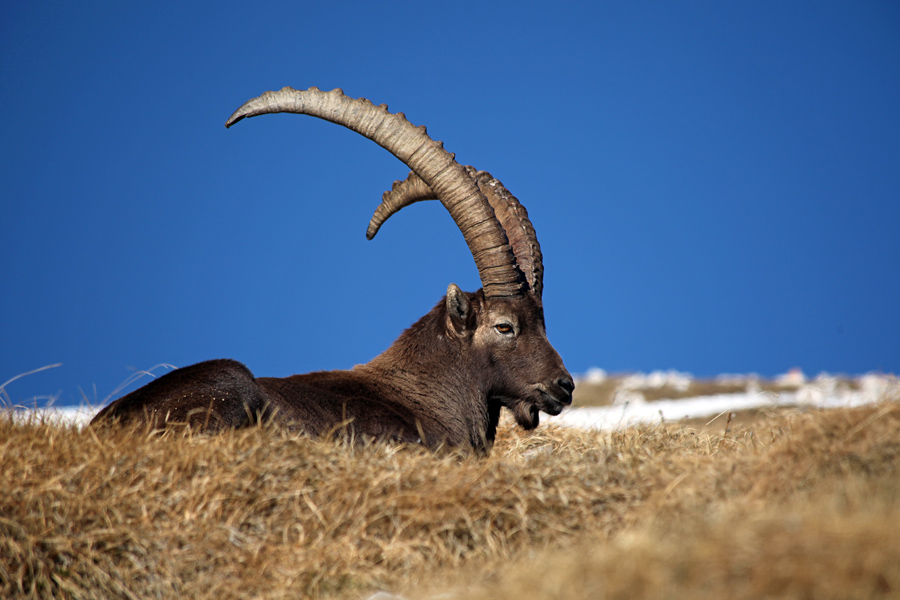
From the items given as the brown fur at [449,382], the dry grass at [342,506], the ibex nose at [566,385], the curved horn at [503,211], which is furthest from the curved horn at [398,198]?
the dry grass at [342,506]

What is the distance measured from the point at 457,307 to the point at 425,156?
160 centimetres

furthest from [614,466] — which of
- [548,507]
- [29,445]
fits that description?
[29,445]

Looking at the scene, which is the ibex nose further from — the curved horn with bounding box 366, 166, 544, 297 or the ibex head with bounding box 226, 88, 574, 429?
the curved horn with bounding box 366, 166, 544, 297

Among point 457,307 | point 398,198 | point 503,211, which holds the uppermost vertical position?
point 398,198

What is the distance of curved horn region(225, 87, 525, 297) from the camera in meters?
7.41

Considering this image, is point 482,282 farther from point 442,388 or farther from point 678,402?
point 678,402

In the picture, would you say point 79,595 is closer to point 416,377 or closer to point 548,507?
point 548,507

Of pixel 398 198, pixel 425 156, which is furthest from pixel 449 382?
pixel 398 198

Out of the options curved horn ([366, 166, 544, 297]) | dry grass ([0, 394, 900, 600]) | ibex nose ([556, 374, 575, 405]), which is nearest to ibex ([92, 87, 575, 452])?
ibex nose ([556, 374, 575, 405])

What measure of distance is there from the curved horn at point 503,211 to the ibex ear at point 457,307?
918 mm

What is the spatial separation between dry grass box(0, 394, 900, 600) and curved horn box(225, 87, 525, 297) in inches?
105

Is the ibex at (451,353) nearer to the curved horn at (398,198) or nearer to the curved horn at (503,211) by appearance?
the curved horn at (503,211)

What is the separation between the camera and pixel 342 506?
Answer: 4.64 metres

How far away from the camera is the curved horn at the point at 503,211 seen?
26.9ft
